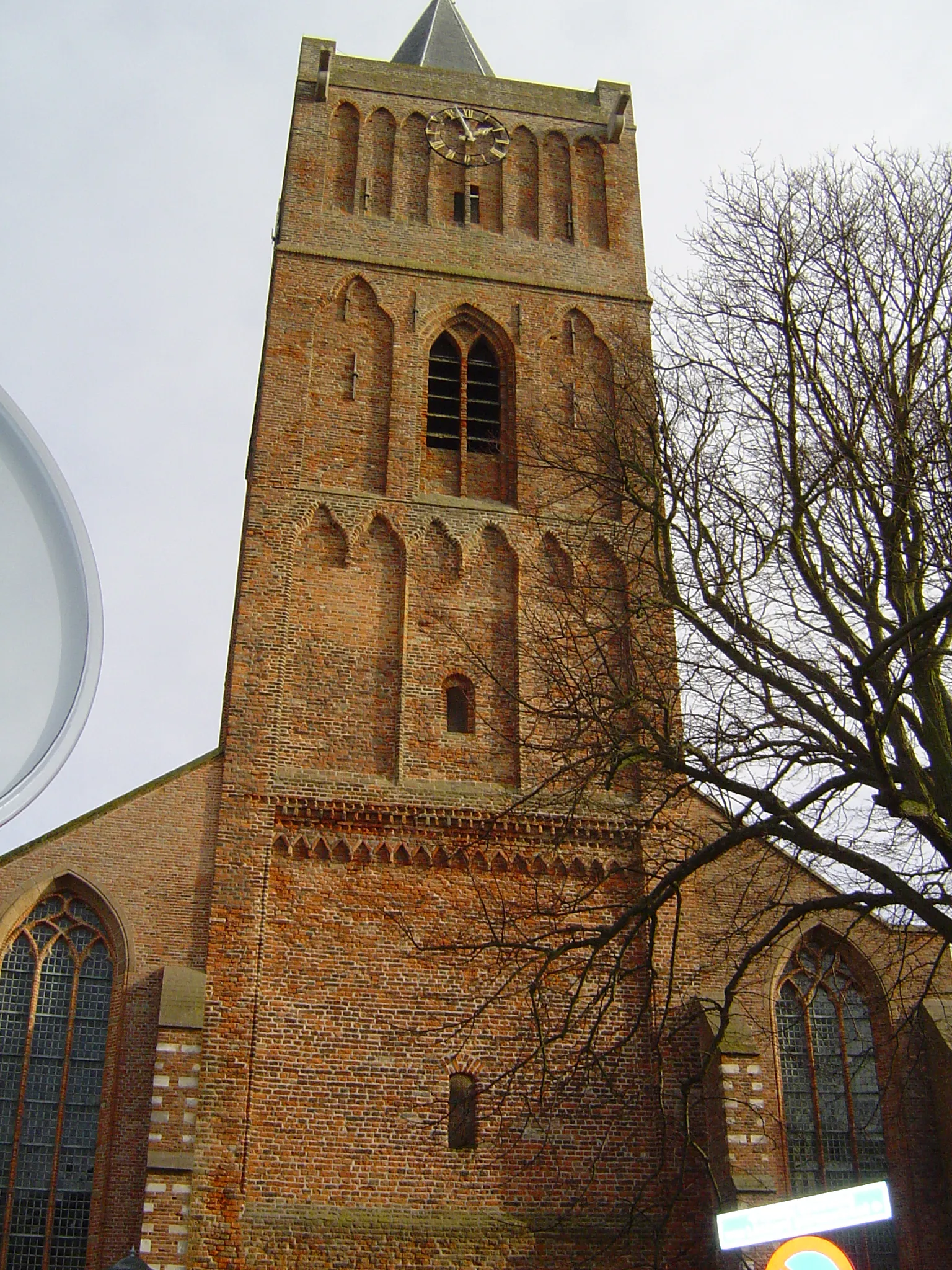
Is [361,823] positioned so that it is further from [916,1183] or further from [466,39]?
[466,39]

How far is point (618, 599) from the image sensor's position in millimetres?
17156

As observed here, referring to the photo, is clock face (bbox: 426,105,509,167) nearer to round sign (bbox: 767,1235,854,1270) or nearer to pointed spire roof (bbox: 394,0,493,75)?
pointed spire roof (bbox: 394,0,493,75)

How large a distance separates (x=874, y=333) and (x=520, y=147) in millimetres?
12458

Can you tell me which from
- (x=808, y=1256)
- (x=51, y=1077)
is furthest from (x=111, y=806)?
(x=808, y=1256)

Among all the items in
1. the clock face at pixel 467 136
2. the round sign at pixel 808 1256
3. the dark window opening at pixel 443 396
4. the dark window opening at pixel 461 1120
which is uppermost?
the clock face at pixel 467 136

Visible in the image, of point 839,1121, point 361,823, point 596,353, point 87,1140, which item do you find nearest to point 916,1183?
point 839,1121

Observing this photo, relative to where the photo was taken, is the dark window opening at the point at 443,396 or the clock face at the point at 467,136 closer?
the dark window opening at the point at 443,396

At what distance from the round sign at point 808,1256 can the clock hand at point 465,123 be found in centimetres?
1947

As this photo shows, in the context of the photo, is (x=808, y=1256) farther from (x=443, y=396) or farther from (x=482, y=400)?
(x=482, y=400)

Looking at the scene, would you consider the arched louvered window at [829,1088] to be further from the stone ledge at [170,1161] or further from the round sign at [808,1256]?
the round sign at [808,1256]

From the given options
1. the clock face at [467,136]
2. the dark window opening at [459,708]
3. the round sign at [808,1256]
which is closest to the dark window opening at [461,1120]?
the dark window opening at [459,708]

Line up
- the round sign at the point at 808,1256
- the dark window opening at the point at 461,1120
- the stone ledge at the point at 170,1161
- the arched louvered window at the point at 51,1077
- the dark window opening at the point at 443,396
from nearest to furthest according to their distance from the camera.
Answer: the round sign at the point at 808,1256 → the stone ledge at the point at 170,1161 → the arched louvered window at the point at 51,1077 → the dark window opening at the point at 461,1120 → the dark window opening at the point at 443,396

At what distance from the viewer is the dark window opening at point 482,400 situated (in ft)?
60.1

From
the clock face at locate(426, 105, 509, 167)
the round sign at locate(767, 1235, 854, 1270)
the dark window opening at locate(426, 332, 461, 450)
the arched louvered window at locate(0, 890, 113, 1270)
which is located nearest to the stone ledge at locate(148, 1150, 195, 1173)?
the arched louvered window at locate(0, 890, 113, 1270)
